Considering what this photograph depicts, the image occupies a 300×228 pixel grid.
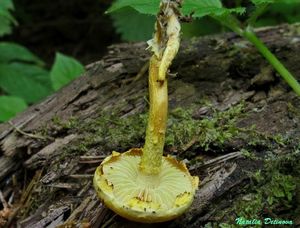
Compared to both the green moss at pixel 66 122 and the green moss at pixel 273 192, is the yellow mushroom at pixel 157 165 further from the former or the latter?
the green moss at pixel 66 122

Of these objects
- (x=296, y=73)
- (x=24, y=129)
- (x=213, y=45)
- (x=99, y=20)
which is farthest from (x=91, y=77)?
(x=99, y=20)

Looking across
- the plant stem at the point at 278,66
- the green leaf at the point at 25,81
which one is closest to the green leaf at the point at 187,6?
the plant stem at the point at 278,66

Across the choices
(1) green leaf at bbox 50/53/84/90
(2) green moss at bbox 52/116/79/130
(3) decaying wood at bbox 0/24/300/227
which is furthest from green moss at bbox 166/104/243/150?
(1) green leaf at bbox 50/53/84/90

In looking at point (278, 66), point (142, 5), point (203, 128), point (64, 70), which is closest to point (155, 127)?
point (203, 128)

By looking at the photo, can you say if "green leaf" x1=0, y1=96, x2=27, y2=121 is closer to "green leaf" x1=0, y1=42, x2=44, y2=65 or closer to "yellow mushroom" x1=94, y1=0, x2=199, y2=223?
"green leaf" x1=0, y1=42, x2=44, y2=65

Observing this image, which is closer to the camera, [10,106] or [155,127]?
[155,127]

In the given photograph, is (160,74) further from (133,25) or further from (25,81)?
(133,25)

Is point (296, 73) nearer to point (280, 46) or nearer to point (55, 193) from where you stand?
point (280, 46)

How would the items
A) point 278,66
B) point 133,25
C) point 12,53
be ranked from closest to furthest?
point 278,66
point 12,53
point 133,25
